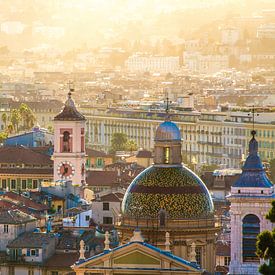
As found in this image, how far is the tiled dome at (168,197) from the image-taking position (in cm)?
4522

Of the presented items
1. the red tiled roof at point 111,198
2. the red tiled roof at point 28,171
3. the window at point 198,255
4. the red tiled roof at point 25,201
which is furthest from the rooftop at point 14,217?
the red tiled roof at point 28,171

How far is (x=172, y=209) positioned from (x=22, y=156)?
50813 millimetres

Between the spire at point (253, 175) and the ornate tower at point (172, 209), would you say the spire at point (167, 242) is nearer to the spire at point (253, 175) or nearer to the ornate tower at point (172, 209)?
the ornate tower at point (172, 209)

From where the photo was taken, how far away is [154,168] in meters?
46.2

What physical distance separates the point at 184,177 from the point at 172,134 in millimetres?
1171

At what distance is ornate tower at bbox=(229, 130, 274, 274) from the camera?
46125 millimetres

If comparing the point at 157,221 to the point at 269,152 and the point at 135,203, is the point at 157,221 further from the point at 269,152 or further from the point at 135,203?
the point at 269,152

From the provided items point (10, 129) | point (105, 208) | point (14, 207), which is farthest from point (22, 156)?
point (10, 129)

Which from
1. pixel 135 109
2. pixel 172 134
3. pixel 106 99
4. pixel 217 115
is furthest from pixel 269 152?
pixel 172 134

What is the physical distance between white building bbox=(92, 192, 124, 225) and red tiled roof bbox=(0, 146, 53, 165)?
80.1 ft

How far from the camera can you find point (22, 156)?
314ft

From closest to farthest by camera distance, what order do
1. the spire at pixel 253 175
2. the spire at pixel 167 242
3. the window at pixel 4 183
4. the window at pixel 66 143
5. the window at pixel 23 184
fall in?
the spire at pixel 167 242, the spire at pixel 253 175, the window at pixel 66 143, the window at pixel 4 183, the window at pixel 23 184

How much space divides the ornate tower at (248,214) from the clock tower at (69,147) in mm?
40054

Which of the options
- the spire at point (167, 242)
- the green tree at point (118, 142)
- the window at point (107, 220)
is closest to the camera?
the spire at point (167, 242)
